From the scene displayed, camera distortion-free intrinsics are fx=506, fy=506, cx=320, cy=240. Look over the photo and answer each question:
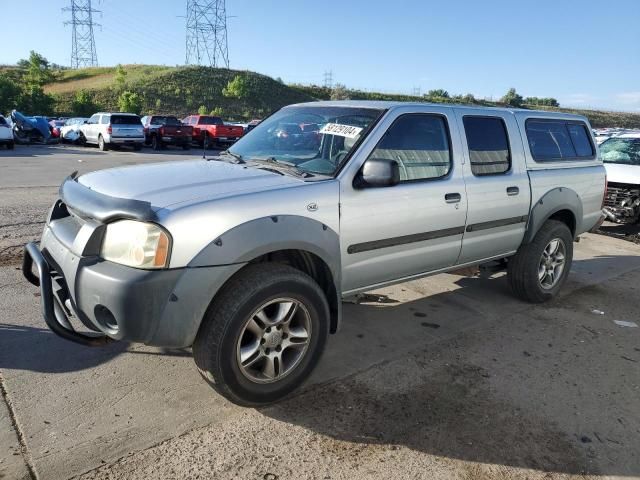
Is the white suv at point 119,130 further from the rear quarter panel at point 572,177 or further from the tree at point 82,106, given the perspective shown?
the tree at point 82,106

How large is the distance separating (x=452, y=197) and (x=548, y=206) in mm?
1455

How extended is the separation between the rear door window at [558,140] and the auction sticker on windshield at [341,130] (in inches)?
80.9

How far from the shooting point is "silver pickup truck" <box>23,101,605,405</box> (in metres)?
2.58

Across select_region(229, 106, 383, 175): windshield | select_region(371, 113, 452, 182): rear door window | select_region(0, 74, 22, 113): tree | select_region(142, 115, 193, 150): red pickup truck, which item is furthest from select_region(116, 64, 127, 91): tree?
select_region(371, 113, 452, 182): rear door window

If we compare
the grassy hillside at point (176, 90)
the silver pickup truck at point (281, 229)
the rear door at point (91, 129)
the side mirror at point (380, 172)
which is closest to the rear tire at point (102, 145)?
the rear door at point (91, 129)

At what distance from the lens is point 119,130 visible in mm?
22312

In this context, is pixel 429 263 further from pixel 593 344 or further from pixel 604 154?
pixel 604 154

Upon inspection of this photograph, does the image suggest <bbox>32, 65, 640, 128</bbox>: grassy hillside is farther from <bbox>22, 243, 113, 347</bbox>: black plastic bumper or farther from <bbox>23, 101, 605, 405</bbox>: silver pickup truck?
<bbox>22, 243, 113, 347</bbox>: black plastic bumper

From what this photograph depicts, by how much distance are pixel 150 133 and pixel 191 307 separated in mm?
24068

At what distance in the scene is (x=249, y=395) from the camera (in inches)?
114

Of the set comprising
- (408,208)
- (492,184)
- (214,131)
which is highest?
(214,131)

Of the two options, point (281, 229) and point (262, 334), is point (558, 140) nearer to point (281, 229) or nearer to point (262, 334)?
point (281, 229)

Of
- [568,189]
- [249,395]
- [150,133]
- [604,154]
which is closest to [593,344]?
[568,189]

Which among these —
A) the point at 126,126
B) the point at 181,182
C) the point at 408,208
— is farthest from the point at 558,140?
the point at 126,126
